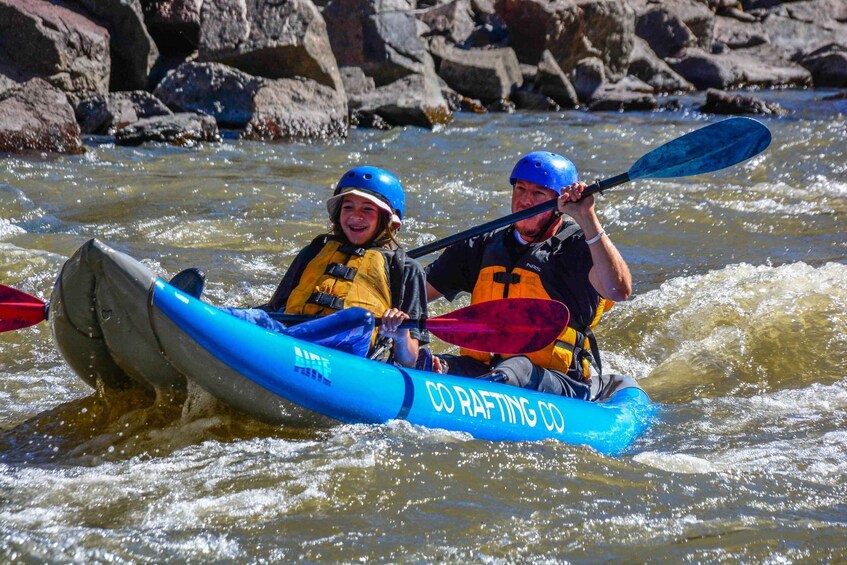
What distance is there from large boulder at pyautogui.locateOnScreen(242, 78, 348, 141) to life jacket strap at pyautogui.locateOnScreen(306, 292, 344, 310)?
330 inches

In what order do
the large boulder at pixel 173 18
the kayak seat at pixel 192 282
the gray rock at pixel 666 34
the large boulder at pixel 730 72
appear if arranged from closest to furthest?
1. the kayak seat at pixel 192 282
2. the large boulder at pixel 173 18
3. the large boulder at pixel 730 72
4. the gray rock at pixel 666 34

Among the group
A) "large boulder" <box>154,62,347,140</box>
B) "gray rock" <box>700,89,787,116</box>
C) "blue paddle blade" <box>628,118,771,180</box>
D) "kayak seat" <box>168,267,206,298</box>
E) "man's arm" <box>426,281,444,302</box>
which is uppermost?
"blue paddle blade" <box>628,118,771,180</box>

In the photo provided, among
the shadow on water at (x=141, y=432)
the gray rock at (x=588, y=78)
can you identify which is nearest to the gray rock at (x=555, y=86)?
the gray rock at (x=588, y=78)

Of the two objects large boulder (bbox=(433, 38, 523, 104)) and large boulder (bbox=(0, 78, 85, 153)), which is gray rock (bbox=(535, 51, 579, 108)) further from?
large boulder (bbox=(0, 78, 85, 153))

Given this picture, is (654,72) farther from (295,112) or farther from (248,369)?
(248,369)

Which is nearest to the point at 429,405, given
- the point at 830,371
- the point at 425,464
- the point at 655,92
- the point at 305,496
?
the point at 425,464

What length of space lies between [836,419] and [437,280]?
1747mm

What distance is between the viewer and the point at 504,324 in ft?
12.3

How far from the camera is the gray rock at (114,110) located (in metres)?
11.9

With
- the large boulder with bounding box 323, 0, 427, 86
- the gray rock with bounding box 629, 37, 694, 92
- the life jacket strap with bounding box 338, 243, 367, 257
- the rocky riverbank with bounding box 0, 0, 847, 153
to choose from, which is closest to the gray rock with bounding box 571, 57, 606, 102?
the rocky riverbank with bounding box 0, 0, 847, 153

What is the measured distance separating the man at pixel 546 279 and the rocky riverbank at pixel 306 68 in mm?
7282

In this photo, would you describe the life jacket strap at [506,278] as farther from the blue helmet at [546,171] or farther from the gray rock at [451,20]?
the gray rock at [451,20]

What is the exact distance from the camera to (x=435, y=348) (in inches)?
227

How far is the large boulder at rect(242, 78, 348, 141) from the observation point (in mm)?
12188
